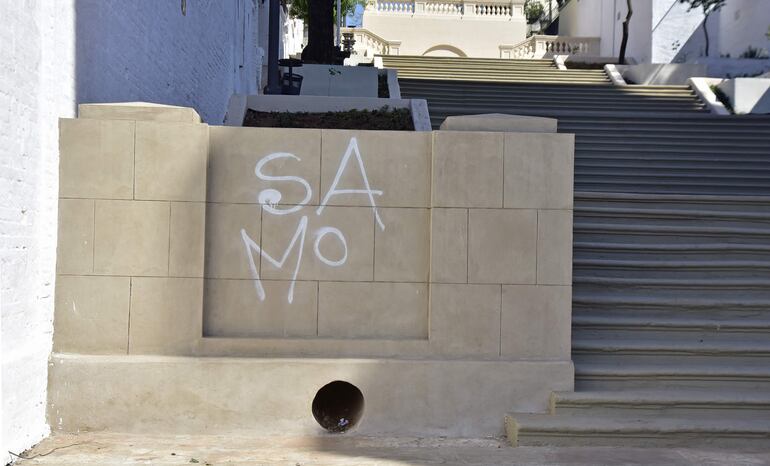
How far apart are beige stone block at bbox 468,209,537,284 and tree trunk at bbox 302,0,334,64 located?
10814 mm

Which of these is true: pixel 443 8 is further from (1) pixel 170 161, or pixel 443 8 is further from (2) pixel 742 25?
(1) pixel 170 161

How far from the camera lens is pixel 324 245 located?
6.80 meters

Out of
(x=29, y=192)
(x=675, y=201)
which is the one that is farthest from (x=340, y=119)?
(x=29, y=192)

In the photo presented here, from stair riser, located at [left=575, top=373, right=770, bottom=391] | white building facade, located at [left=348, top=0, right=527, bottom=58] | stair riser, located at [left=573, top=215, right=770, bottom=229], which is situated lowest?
stair riser, located at [left=575, top=373, right=770, bottom=391]

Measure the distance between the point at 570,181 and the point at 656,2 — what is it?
789 inches

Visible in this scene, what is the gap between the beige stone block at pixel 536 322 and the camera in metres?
6.76

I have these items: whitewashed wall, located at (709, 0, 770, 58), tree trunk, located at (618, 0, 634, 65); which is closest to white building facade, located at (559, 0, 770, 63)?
whitewashed wall, located at (709, 0, 770, 58)

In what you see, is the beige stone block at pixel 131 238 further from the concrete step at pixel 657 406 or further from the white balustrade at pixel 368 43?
the white balustrade at pixel 368 43

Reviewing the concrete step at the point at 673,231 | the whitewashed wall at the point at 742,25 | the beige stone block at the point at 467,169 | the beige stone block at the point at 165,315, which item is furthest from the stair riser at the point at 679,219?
the whitewashed wall at the point at 742,25

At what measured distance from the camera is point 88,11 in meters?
6.79

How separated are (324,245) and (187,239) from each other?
1041mm

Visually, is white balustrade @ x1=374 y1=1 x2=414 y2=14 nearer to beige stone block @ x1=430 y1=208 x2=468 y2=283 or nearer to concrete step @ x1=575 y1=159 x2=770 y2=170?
concrete step @ x1=575 y1=159 x2=770 y2=170

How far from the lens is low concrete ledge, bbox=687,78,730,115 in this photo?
15312 mm

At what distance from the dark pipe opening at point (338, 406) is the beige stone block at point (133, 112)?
7.75 ft
